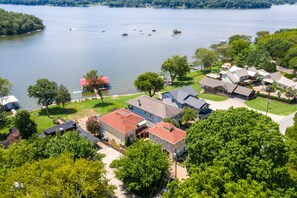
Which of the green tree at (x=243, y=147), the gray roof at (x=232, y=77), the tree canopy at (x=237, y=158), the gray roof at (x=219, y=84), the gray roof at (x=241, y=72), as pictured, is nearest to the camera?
the tree canopy at (x=237, y=158)

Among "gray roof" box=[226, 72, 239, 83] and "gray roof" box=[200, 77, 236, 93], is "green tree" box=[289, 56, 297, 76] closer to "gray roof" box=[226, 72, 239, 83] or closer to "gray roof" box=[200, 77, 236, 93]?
"gray roof" box=[226, 72, 239, 83]

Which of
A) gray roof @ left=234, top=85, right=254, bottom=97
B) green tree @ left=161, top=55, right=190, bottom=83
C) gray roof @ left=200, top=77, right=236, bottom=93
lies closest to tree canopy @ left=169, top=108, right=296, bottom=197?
Result: gray roof @ left=234, top=85, right=254, bottom=97

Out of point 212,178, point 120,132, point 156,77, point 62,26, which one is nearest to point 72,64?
point 156,77

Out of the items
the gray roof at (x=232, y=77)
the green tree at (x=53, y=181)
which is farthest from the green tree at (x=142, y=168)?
the gray roof at (x=232, y=77)

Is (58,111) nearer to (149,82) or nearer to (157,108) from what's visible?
(149,82)

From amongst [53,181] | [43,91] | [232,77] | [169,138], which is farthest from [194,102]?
[53,181]

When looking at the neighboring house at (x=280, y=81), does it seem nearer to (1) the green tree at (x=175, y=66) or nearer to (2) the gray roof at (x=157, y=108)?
(1) the green tree at (x=175, y=66)

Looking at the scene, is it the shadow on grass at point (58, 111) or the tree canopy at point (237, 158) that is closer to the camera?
the tree canopy at point (237, 158)
